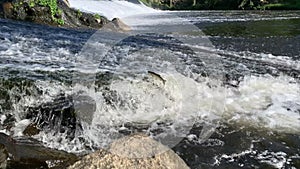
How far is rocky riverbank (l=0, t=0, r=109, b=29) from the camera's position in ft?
70.7

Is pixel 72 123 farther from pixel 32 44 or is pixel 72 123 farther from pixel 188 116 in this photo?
pixel 32 44

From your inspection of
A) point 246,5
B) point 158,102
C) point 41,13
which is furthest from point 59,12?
point 246,5

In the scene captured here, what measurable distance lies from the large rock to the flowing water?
8.47 feet

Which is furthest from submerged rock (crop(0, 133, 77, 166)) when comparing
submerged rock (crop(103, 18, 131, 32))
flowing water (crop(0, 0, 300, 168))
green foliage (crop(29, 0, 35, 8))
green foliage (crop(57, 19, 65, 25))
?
submerged rock (crop(103, 18, 131, 32))

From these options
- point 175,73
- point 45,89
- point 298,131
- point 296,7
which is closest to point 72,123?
point 45,89

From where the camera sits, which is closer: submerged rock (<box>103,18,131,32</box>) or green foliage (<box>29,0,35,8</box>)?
green foliage (<box>29,0,35,8</box>)

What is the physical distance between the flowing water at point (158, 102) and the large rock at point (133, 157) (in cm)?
258

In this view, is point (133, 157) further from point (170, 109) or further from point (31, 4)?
point (31, 4)

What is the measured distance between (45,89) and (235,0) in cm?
6013

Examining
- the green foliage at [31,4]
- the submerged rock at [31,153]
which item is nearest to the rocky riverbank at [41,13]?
the green foliage at [31,4]

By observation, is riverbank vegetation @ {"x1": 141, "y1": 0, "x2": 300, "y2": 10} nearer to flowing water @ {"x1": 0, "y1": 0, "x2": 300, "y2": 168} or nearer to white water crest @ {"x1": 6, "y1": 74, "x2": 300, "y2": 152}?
flowing water @ {"x1": 0, "y1": 0, "x2": 300, "y2": 168}

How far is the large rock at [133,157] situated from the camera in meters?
4.49

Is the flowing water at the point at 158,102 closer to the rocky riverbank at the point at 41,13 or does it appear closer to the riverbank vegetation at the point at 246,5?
the rocky riverbank at the point at 41,13

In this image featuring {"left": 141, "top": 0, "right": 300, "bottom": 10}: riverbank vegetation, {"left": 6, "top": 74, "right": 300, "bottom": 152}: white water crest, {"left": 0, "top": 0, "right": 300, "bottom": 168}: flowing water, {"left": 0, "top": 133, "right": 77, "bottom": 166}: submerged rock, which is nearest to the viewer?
{"left": 0, "top": 133, "right": 77, "bottom": 166}: submerged rock
